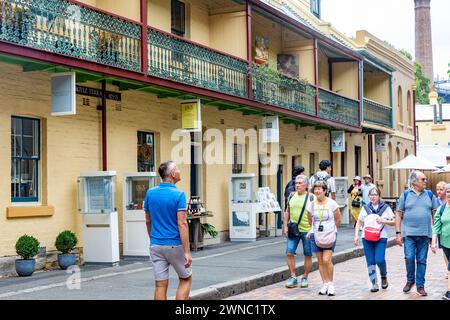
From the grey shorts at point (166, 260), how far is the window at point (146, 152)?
858 centimetres

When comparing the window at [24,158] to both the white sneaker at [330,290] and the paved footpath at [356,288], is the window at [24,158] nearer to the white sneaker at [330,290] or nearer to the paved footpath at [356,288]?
the paved footpath at [356,288]

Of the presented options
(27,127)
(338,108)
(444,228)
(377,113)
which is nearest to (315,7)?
(377,113)

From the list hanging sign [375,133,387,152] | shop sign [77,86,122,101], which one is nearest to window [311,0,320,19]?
hanging sign [375,133,387,152]

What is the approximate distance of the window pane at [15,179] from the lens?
13.1 m

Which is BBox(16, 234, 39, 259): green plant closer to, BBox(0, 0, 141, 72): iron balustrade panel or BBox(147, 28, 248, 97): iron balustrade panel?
BBox(0, 0, 141, 72): iron balustrade panel

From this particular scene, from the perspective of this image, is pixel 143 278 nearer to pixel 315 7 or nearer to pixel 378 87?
pixel 315 7

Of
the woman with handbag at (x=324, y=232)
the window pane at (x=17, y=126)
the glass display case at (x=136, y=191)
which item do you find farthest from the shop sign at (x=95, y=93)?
the woman with handbag at (x=324, y=232)

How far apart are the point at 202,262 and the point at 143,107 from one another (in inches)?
160

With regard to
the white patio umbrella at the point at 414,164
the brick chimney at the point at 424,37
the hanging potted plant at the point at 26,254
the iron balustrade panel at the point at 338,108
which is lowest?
the hanging potted plant at the point at 26,254

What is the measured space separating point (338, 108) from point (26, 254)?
16.0m

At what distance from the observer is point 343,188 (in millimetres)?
26859

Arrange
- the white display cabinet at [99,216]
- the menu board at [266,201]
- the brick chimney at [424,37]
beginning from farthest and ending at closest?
the brick chimney at [424,37] → the menu board at [266,201] → the white display cabinet at [99,216]

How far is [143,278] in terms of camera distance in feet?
39.1
